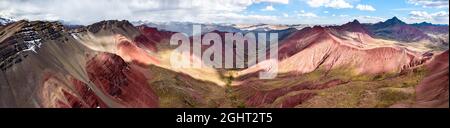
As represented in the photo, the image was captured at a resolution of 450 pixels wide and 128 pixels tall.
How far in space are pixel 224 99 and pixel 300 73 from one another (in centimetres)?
4174

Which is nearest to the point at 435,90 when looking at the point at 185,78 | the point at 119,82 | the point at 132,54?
the point at 119,82

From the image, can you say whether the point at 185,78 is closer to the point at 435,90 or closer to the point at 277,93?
the point at 277,93

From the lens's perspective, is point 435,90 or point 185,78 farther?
point 185,78

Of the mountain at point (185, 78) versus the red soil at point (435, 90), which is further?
the mountain at point (185, 78)

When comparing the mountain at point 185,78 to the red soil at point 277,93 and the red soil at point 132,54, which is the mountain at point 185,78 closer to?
the red soil at point 277,93

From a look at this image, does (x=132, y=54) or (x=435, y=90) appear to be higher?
(x=132, y=54)

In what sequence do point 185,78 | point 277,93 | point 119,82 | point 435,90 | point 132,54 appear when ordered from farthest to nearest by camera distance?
point 132,54 → point 185,78 → point 277,93 → point 119,82 → point 435,90

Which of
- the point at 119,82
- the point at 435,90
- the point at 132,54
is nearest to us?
the point at 435,90

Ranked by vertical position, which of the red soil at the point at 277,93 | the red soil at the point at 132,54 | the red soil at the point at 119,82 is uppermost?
the red soil at the point at 132,54

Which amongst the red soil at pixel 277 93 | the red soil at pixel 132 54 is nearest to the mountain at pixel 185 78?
the red soil at pixel 277 93

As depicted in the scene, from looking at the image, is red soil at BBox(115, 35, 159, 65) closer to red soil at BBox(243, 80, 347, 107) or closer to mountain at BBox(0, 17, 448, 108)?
mountain at BBox(0, 17, 448, 108)

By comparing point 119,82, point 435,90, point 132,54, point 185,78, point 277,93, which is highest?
point 132,54

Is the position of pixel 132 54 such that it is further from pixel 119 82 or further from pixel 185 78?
pixel 119 82
